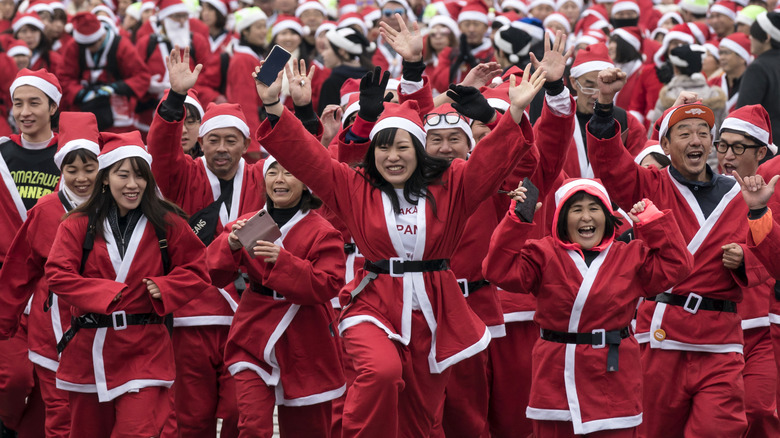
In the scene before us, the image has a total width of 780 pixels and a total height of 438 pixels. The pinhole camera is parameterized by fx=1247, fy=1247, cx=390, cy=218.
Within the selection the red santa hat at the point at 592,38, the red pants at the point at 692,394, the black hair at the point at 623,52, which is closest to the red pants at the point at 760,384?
the red pants at the point at 692,394

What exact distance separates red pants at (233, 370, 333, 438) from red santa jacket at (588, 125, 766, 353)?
6.70 feet

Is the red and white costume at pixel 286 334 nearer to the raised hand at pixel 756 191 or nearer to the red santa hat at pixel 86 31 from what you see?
the raised hand at pixel 756 191

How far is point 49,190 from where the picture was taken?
8.70 metres

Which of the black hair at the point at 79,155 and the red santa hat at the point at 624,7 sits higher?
the red santa hat at the point at 624,7

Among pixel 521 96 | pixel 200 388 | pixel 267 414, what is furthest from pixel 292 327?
pixel 521 96

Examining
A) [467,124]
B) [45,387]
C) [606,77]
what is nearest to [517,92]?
[606,77]

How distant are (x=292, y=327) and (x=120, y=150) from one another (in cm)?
143

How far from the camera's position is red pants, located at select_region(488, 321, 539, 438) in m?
7.83

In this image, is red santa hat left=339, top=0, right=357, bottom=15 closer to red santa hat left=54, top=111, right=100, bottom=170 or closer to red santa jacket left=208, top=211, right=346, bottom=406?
red santa hat left=54, top=111, right=100, bottom=170

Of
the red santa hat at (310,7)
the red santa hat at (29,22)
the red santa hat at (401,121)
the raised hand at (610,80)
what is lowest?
the red santa hat at (401,121)

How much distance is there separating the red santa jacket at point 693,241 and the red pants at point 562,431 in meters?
0.82

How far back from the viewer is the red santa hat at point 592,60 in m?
9.04

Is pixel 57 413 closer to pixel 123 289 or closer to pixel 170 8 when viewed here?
pixel 123 289

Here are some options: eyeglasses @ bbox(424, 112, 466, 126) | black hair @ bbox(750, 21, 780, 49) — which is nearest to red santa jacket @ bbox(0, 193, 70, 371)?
eyeglasses @ bbox(424, 112, 466, 126)
